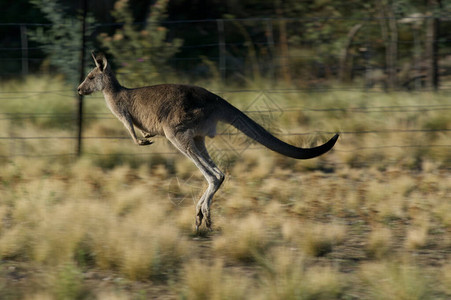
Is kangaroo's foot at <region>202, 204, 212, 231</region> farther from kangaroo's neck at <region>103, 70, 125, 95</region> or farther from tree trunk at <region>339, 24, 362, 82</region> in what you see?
tree trunk at <region>339, 24, 362, 82</region>

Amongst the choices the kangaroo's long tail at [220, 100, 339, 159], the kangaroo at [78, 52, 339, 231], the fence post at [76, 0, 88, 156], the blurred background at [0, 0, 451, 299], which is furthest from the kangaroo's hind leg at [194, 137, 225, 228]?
the fence post at [76, 0, 88, 156]

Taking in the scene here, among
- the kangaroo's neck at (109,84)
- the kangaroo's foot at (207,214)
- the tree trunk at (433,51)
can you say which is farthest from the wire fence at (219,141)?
the kangaroo's neck at (109,84)

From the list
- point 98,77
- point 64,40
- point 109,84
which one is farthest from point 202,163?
point 64,40

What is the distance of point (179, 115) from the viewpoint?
6066mm

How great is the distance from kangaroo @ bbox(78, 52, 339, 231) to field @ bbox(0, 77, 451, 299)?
0.69 metres

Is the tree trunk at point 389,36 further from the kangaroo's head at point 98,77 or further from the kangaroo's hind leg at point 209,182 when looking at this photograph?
the kangaroo's head at point 98,77

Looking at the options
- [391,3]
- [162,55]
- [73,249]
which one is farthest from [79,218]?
[391,3]

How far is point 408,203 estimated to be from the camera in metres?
7.69

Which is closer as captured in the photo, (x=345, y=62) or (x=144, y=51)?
(x=144, y=51)

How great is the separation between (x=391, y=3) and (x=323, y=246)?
32.9 feet

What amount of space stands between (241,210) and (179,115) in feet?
5.41

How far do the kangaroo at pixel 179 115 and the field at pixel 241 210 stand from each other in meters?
0.69

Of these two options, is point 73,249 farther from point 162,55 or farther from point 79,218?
point 162,55

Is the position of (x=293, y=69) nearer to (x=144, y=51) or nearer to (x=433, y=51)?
(x=433, y=51)
